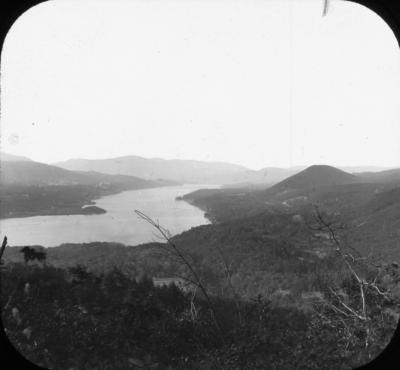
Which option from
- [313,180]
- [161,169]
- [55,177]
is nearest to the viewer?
[161,169]

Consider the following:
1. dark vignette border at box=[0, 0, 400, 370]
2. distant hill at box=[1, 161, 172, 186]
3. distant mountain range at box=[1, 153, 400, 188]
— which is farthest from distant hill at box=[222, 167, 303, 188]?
dark vignette border at box=[0, 0, 400, 370]

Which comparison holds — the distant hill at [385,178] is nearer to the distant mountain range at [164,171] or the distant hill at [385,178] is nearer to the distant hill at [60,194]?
the distant mountain range at [164,171]

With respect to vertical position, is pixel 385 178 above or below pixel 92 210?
above

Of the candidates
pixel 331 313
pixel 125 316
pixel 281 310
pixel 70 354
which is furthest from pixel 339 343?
pixel 70 354

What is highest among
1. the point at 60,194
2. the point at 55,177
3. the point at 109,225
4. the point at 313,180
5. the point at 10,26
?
the point at 10,26

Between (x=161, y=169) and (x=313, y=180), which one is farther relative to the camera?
(x=313, y=180)

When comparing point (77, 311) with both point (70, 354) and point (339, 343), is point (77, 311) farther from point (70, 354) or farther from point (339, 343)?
point (339, 343)

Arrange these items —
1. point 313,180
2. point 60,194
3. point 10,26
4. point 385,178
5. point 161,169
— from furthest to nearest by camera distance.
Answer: point 385,178, point 313,180, point 60,194, point 161,169, point 10,26

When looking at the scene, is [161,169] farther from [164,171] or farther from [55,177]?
[55,177]

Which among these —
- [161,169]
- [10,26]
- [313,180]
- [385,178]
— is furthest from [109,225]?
[385,178]
